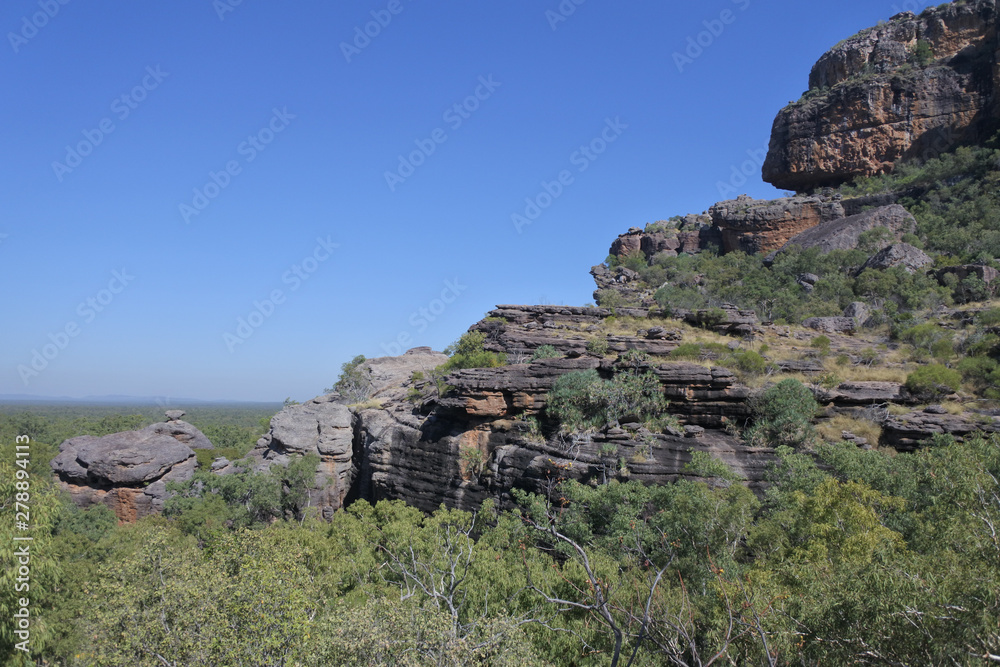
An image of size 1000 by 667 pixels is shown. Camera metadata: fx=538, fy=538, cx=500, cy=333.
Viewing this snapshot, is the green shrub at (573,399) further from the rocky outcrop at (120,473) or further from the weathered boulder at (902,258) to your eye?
the weathered boulder at (902,258)

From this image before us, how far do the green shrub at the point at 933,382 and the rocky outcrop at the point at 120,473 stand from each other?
122 feet

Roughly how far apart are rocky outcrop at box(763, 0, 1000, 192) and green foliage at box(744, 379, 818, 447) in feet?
163

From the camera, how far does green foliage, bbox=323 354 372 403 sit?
39.1 meters

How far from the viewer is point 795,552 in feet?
33.5

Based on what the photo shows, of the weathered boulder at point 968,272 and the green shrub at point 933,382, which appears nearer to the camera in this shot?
the green shrub at point 933,382

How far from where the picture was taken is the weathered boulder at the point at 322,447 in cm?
2940

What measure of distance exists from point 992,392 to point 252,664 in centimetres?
2685

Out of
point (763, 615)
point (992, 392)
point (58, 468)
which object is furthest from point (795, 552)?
point (58, 468)

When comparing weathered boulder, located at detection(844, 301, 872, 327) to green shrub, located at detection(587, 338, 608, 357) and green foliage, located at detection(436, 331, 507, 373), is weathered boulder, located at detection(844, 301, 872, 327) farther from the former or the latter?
green foliage, located at detection(436, 331, 507, 373)

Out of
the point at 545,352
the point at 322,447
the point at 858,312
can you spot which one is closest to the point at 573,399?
the point at 545,352

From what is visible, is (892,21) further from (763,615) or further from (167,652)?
(167,652)

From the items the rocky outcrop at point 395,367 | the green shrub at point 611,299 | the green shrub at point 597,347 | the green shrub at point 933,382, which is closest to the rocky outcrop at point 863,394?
the green shrub at point 933,382

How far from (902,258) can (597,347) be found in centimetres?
2815

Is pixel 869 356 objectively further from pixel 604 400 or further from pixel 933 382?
pixel 604 400
